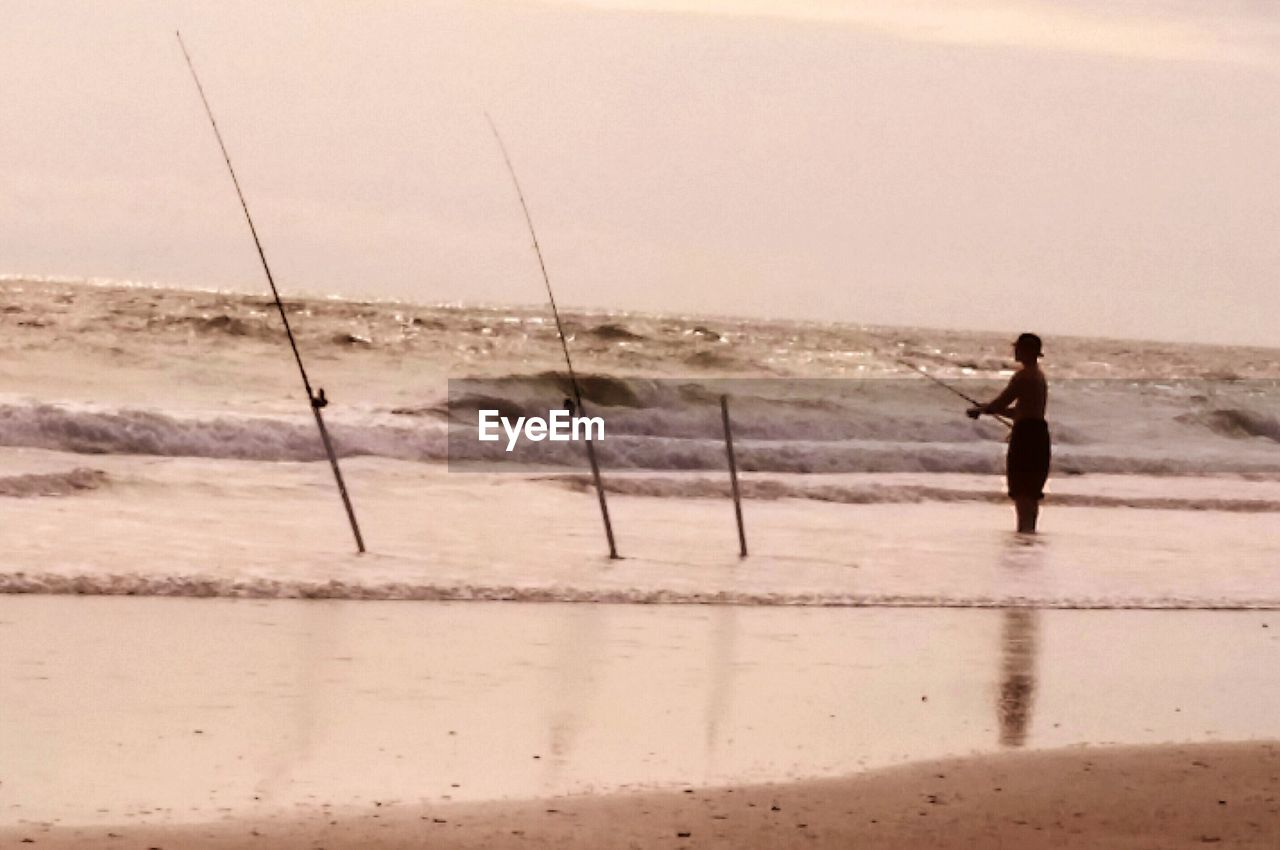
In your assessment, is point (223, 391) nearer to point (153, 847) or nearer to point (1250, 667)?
point (1250, 667)

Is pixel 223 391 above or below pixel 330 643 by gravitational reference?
below

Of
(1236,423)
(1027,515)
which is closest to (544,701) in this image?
(1027,515)

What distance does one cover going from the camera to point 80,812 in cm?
507

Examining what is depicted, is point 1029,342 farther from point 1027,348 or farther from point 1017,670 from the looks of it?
point 1017,670

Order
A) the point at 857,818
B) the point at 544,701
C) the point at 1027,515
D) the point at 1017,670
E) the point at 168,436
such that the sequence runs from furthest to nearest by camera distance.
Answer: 1. the point at 168,436
2. the point at 1027,515
3. the point at 1017,670
4. the point at 544,701
5. the point at 857,818

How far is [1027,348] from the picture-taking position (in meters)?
14.7

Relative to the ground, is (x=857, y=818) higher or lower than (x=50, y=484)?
higher

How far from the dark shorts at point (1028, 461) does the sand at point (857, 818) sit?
8.72 m

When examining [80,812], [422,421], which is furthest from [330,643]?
[422,421]

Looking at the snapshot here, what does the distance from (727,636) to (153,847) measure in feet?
14.3

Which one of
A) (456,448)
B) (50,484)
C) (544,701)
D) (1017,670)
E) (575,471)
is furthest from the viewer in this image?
(456,448)

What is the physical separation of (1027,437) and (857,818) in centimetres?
980

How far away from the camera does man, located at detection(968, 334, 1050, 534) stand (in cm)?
1471

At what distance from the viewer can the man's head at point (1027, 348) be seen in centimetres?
1459
